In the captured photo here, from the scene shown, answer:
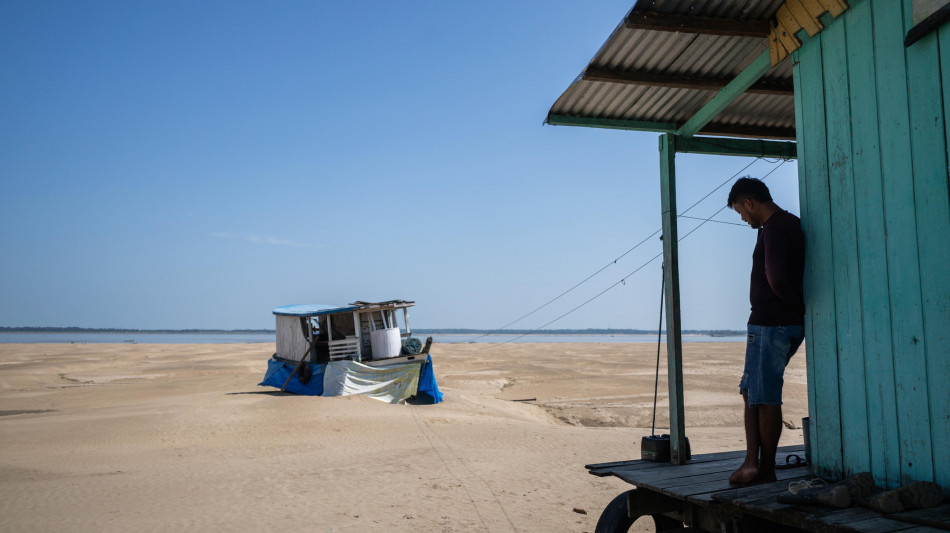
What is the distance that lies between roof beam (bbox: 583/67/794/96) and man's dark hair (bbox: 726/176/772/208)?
5.28ft

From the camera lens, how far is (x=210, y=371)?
33281mm

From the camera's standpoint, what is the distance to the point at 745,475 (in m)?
3.75

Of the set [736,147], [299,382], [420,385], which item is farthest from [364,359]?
[736,147]

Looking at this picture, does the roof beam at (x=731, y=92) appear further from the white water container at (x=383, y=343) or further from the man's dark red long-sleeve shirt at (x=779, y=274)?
the white water container at (x=383, y=343)

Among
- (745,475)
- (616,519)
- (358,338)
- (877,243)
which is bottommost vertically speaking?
(616,519)

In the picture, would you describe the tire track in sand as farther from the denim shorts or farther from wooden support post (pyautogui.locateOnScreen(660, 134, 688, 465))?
the denim shorts

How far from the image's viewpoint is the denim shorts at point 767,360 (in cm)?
375

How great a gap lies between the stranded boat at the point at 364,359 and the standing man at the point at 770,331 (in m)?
14.7

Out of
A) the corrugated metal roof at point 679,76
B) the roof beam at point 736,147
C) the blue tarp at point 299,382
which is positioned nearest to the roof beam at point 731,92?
the roof beam at point 736,147

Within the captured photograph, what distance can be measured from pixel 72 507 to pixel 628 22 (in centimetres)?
892

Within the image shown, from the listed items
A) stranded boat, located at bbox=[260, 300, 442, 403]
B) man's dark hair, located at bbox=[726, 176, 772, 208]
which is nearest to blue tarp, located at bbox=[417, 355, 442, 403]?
stranded boat, located at bbox=[260, 300, 442, 403]

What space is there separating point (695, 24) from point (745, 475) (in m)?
3.19

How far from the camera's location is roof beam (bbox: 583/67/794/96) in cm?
521

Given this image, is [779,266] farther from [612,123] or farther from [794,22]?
[612,123]
